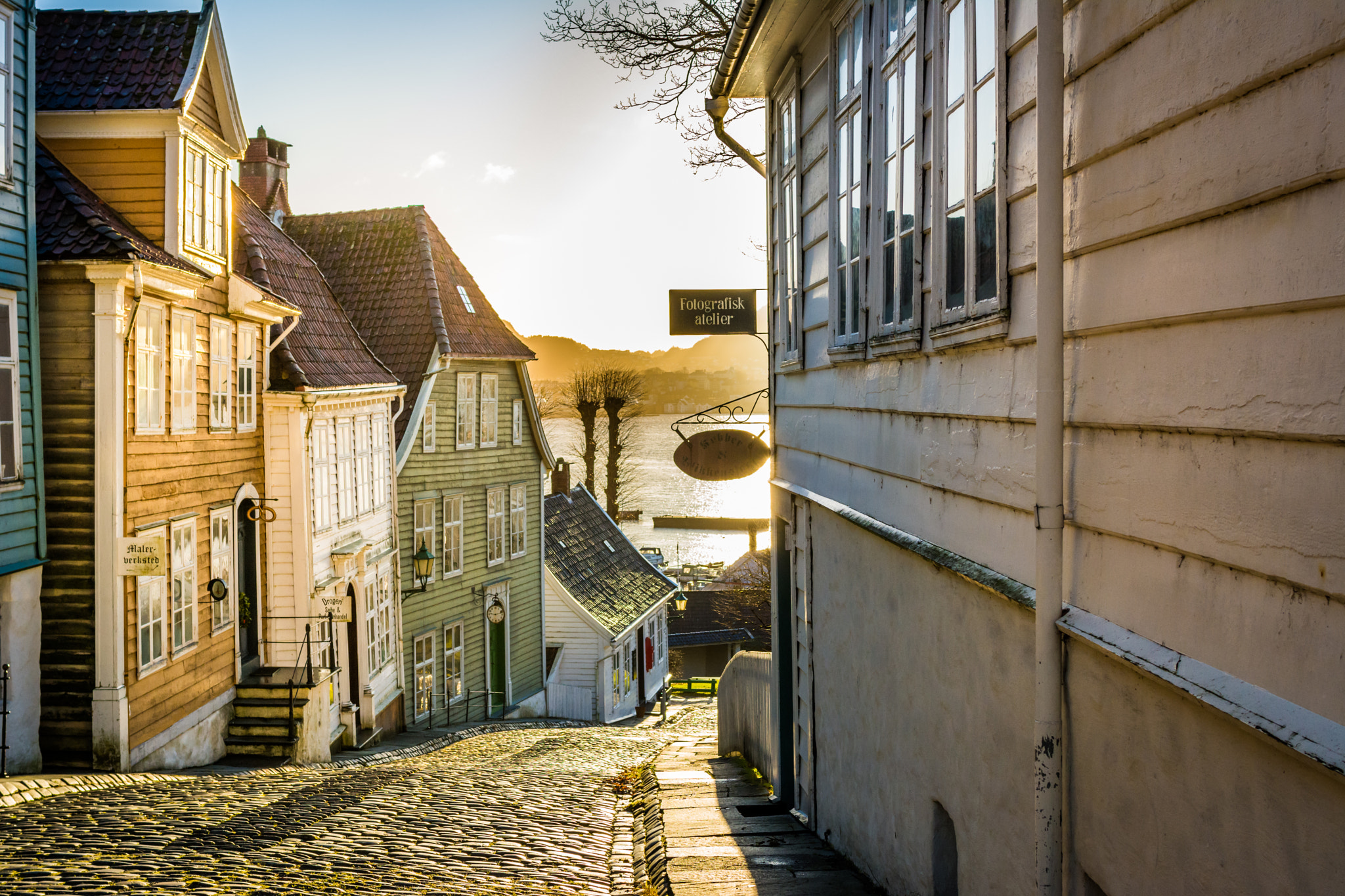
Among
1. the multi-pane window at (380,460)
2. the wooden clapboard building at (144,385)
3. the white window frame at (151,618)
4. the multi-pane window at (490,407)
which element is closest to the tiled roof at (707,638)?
the multi-pane window at (490,407)

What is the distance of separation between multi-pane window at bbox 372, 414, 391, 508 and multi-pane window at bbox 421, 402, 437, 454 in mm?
1564

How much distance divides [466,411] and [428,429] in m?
1.41

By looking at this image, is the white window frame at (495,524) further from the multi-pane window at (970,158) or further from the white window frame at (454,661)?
the multi-pane window at (970,158)

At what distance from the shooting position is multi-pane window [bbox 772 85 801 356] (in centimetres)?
814

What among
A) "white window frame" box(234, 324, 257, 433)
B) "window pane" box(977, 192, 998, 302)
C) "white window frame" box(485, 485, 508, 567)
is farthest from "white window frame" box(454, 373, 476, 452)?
"window pane" box(977, 192, 998, 302)

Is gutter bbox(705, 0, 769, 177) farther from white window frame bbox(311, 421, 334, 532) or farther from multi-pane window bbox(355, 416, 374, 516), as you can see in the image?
multi-pane window bbox(355, 416, 374, 516)

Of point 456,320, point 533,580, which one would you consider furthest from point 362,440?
point 533,580

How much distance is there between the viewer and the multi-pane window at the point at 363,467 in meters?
18.6

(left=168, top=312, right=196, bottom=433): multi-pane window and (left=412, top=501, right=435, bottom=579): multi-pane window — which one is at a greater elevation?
(left=168, top=312, right=196, bottom=433): multi-pane window

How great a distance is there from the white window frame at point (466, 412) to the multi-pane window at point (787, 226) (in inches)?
580

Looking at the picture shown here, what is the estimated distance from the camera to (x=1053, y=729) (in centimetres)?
356

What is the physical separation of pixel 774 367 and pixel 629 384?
38880mm

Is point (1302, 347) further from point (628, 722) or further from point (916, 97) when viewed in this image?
point (628, 722)

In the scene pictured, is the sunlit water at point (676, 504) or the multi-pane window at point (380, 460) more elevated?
the multi-pane window at point (380, 460)
